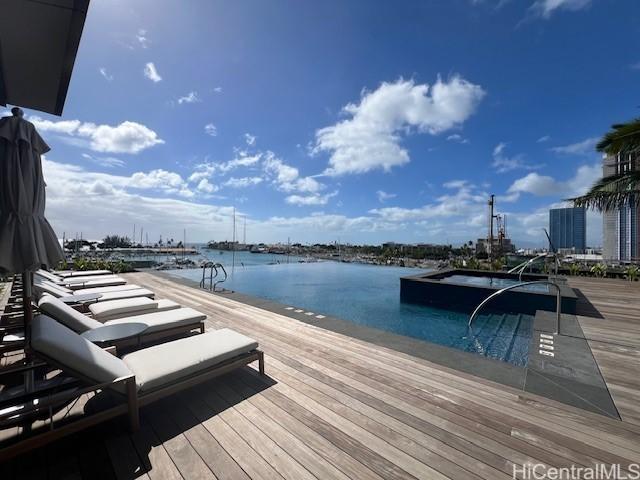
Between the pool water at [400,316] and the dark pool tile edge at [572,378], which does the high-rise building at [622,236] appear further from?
the dark pool tile edge at [572,378]

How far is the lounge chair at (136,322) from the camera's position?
2.48m

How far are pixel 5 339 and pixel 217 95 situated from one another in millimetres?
7236

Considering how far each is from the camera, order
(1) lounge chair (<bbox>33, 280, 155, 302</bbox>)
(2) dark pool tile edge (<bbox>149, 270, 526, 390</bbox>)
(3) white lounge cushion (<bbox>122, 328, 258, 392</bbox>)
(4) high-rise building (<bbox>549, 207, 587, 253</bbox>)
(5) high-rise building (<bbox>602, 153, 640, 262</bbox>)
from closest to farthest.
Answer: (3) white lounge cushion (<bbox>122, 328, 258, 392</bbox>), (2) dark pool tile edge (<bbox>149, 270, 526, 390</bbox>), (1) lounge chair (<bbox>33, 280, 155, 302</bbox>), (5) high-rise building (<bbox>602, 153, 640, 262</bbox>), (4) high-rise building (<bbox>549, 207, 587, 253</bbox>)

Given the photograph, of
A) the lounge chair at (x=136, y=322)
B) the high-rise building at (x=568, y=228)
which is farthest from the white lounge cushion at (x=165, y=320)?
the high-rise building at (x=568, y=228)

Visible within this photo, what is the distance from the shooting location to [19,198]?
1930mm

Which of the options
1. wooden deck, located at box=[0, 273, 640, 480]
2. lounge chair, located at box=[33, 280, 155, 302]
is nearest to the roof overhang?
lounge chair, located at box=[33, 280, 155, 302]

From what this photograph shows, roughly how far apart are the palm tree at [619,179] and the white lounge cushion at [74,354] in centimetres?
895

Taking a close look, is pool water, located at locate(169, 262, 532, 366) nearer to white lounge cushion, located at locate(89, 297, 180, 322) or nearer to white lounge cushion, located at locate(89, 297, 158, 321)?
white lounge cushion, located at locate(89, 297, 180, 322)

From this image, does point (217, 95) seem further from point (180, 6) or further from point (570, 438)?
point (570, 438)

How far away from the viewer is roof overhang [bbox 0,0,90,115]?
197cm

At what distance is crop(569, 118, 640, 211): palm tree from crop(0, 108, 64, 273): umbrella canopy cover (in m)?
9.24

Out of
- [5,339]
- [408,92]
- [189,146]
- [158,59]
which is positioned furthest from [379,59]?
[5,339]

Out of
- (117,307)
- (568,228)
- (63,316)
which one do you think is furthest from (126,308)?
(568,228)

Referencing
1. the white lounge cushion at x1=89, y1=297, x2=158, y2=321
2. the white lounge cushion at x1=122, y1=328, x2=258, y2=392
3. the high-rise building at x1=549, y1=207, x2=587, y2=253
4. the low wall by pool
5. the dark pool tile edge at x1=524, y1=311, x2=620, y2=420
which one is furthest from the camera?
the high-rise building at x1=549, y1=207, x2=587, y2=253
